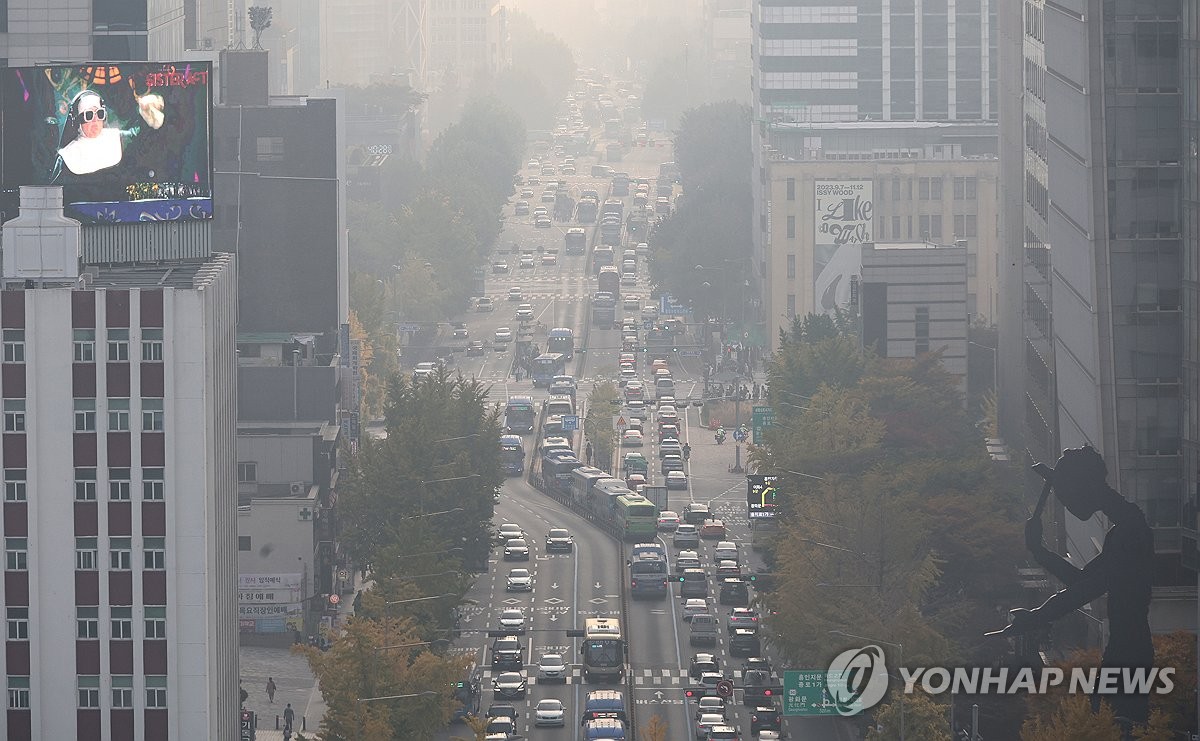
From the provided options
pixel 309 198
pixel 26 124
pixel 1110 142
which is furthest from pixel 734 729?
pixel 309 198

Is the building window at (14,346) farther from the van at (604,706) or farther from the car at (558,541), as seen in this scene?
the car at (558,541)

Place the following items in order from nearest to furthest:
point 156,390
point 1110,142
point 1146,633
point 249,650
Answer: point 156,390 → point 1146,633 → point 1110,142 → point 249,650

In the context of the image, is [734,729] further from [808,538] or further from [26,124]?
[26,124]

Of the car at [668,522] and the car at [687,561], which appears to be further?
the car at [668,522]

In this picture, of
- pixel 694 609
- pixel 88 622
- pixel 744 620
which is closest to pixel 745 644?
pixel 744 620

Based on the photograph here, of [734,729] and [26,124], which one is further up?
[26,124]

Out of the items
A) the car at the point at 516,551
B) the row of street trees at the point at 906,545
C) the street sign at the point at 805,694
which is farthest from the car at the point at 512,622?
the street sign at the point at 805,694

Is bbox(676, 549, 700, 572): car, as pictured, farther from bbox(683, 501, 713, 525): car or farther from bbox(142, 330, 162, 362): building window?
bbox(142, 330, 162, 362): building window
